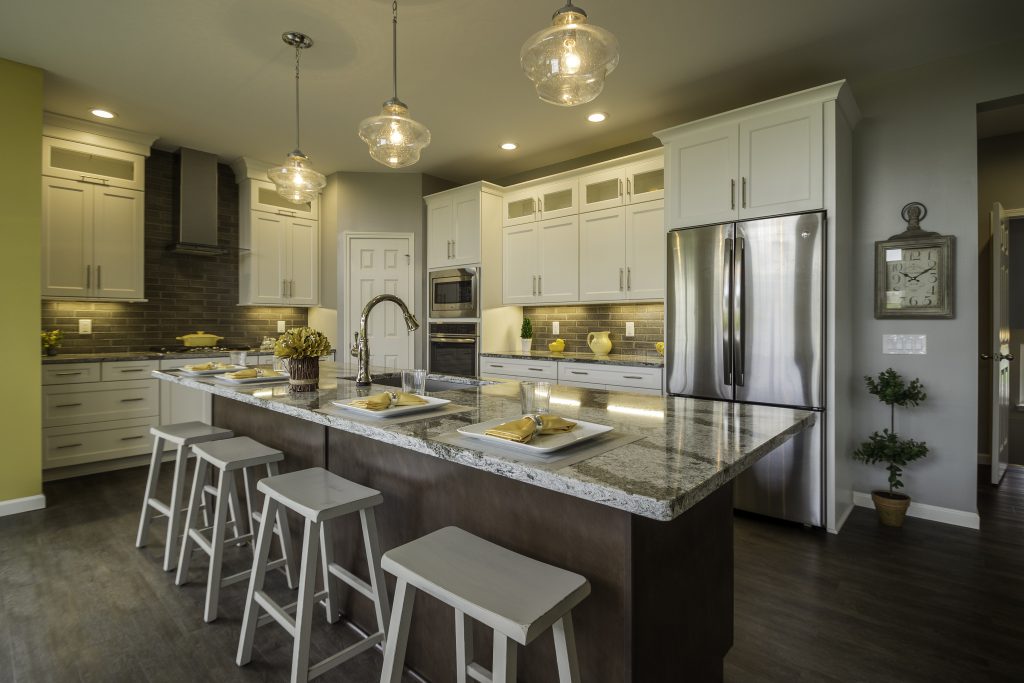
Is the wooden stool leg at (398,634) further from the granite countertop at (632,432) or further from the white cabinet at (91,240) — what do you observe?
the white cabinet at (91,240)

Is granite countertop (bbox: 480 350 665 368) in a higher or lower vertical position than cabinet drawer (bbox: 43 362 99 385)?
higher

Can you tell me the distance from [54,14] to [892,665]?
471 centimetres

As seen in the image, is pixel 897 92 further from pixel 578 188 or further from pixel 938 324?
pixel 578 188

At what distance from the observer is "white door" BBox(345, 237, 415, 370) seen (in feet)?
17.1

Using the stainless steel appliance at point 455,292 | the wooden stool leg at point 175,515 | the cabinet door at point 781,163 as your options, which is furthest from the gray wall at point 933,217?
the wooden stool leg at point 175,515

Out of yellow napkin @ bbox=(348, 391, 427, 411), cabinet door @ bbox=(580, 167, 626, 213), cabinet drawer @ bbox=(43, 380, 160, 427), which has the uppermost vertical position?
cabinet door @ bbox=(580, 167, 626, 213)

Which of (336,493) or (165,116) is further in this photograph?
(165,116)

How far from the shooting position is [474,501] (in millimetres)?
1490

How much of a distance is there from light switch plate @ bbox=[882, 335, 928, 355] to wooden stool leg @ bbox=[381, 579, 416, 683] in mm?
3289

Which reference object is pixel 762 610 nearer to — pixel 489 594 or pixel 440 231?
pixel 489 594

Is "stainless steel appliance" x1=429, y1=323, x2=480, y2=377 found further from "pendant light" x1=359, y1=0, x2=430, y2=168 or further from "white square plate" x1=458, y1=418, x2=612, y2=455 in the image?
"white square plate" x1=458, y1=418, x2=612, y2=455

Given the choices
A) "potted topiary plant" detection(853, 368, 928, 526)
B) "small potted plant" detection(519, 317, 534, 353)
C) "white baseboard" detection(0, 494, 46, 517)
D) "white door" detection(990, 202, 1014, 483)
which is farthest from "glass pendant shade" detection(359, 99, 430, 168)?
"white door" detection(990, 202, 1014, 483)

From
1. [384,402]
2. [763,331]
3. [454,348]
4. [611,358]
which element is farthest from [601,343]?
[384,402]

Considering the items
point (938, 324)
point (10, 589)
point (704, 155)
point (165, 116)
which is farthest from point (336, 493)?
point (165, 116)
